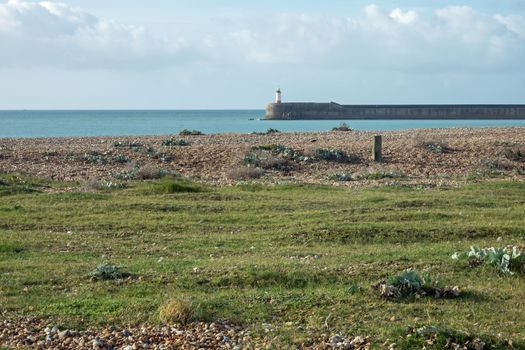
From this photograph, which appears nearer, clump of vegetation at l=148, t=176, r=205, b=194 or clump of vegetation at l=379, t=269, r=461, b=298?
clump of vegetation at l=379, t=269, r=461, b=298

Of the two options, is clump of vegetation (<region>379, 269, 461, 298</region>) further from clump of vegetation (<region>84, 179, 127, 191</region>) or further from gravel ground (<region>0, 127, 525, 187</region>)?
clump of vegetation (<region>84, 179, 127, 191</region>)

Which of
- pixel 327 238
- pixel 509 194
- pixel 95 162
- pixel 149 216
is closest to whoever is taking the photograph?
pixel 327 238

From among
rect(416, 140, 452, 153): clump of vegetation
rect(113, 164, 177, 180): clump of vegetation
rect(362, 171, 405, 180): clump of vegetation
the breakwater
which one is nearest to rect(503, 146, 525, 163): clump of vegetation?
rect(416, 140, 452, 153): clump of vegetation

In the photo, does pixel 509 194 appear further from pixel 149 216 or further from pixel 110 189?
pixel 110 189

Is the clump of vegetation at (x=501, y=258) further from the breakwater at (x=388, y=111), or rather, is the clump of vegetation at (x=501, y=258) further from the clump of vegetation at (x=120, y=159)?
the breakwater at (x=388, y=111)

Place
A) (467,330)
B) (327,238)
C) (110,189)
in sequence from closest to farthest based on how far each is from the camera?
(467,330), (327,238), (110,189)

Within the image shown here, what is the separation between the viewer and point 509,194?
19234mm

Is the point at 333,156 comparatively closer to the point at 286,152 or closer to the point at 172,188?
the point at 286,152

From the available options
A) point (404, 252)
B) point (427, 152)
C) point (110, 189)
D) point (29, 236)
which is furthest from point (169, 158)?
A: point (404, 252)

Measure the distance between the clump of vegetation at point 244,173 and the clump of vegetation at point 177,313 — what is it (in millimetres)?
15332

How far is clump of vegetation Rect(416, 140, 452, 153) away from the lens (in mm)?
29720

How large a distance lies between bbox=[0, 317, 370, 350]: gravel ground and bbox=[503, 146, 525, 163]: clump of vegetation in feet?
71.9

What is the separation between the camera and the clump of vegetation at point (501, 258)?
10.5 meters

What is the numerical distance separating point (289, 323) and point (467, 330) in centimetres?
181
